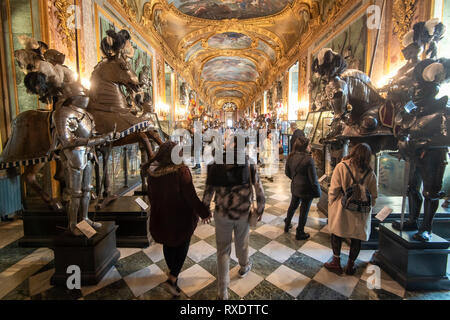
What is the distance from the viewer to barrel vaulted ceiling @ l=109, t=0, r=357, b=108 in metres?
8.78

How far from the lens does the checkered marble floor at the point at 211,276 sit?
208cm

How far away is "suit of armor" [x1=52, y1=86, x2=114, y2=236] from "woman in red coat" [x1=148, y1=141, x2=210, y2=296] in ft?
3.07

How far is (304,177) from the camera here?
10.5 feet

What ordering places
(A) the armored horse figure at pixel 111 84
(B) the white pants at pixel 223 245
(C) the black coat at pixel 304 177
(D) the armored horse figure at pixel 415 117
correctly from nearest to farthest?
(B) the white pants at pixel 223 245, (D) the armored horse figure at pixel 415 117, (A) the armored horse figure at pixel 111 84, (C) the black coat at pixel 304 177

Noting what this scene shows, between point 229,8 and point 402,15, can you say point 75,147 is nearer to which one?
point 402,15

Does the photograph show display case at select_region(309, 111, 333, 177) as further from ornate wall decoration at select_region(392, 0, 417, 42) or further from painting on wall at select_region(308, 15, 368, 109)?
ornate wall decoration at select_region(392, 0, 417, 42)

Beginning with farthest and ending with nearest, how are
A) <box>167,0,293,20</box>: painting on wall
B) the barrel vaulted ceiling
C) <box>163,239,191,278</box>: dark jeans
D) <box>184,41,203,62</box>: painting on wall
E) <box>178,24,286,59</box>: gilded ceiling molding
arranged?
<box>184,41,203,62</box>: painting on wall < <box>178,24,286,59</box>: gilded ceiling molding < <box>167,0,293,20</box>: painting on wall < the barrel vaulted ceiling < <box>163,239,191,278</box>: dark jeans

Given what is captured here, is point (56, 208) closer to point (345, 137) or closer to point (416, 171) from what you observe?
point (345, 137)

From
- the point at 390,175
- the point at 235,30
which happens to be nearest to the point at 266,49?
the point at 235,30

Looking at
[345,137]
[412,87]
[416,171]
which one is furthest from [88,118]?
[416,171]

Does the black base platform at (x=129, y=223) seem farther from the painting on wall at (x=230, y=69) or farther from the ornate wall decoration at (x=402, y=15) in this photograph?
the painting on wall at (x=230, y=69)

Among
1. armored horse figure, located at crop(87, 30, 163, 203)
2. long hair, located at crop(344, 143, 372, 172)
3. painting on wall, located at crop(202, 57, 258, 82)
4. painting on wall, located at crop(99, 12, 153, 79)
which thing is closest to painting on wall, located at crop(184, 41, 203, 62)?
painting on wall, located at crop(202, 57, 258, 82)

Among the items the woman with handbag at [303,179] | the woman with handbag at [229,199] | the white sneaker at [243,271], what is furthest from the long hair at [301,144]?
the white sneaker at [243,271]
